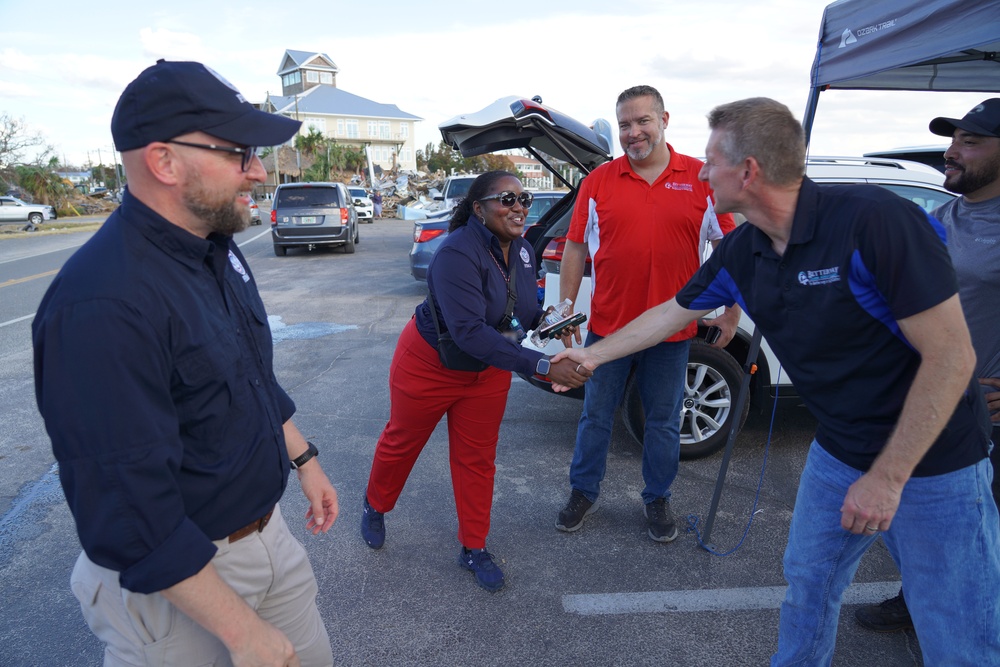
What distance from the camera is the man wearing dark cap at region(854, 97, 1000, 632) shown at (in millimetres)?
2521

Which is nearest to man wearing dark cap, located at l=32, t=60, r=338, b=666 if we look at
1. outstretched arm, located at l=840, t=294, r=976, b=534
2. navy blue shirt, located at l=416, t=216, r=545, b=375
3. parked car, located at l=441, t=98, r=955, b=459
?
navy blue shirt, located at l=416, t=216, r=545, b=375

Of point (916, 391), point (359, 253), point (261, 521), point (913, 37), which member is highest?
point (913, 37)

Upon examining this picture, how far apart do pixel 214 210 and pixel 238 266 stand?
0.42m

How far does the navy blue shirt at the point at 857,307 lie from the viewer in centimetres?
167

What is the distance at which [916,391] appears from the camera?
1712 millimetres

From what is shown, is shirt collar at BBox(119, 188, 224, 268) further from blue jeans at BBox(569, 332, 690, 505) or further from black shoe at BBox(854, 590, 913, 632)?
black shoe at BBox(854, 590, 913, 632)

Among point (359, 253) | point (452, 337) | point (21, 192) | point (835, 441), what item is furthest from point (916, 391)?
point (21, 192)

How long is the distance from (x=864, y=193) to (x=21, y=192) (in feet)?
181

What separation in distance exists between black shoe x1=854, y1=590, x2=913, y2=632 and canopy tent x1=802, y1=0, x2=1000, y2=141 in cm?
219

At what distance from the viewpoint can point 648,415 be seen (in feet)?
11.6

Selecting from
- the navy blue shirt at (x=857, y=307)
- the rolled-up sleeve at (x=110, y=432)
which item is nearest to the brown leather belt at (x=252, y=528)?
the rolled-up sleeve at (x=110, y=432)

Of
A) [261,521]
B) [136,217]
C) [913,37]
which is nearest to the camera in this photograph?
[136,217]

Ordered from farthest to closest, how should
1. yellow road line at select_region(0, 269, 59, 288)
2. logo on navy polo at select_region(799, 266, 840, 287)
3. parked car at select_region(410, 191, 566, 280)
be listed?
yellow road line at select_region(0, 269, 59, 288), parked car at select_region(410, 191, 566, 280), logo on navy polo at select_region(799, 266, 840, 287)

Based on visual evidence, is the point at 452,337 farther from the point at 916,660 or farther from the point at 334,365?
the point at 334,365
